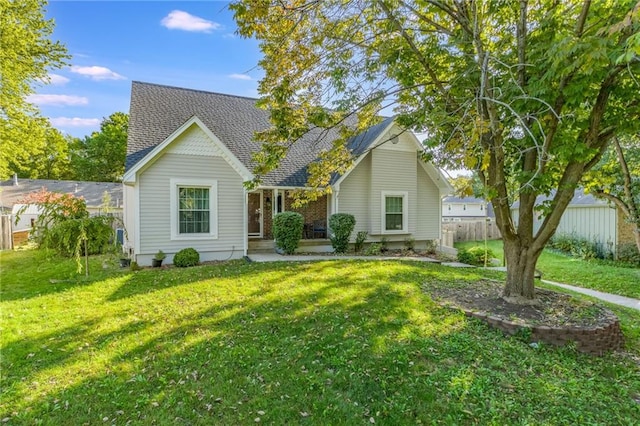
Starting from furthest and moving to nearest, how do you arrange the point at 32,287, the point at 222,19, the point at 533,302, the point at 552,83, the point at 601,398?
the point at 32,287 < the point at 222,19 < the point at 533,302 < the point at 552,83 < the point at 601,398

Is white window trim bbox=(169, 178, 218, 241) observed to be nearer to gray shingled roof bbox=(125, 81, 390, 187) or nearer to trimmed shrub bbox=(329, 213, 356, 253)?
gray shingled roof bbox=(125, 81, 390, 187)

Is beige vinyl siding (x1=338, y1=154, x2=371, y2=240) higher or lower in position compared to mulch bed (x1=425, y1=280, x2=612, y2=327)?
higher

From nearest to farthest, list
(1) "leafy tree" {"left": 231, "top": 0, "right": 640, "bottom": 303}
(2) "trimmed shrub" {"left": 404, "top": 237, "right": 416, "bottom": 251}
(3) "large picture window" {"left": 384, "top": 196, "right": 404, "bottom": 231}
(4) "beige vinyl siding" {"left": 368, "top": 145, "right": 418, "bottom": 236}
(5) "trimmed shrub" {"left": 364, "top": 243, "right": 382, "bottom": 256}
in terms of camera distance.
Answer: (1) "leafy tree" {"left": 231, "top": 0, "right": 640, "bottom": 303} → (5) "trimmed shrub" {"left": 364, "top": 243, "right": 382, "bottom": 256} → (4) "beige vinyl siding" {"left": 368, "top": 145, "right": 418, "bottom": 236} → (3) "large picture window" {"left": 384, "top": 196, "right": 404, "bottom": 231} → (2) "trimmed shrub" {"left": 404, "top": 237, "right": 416, "bottom": 251}

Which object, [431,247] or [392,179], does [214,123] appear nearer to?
[392,179]

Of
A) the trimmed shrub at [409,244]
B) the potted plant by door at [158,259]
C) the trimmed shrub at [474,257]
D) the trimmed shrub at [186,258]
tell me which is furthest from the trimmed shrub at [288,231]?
the trimmed shrub at [474,257]

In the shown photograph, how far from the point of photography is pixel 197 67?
10.9 meters

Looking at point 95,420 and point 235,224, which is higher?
point 235,224

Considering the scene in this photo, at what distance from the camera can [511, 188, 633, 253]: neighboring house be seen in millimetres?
14766

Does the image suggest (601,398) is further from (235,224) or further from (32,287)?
(32,287)

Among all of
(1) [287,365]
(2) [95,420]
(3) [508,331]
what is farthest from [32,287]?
(3) [508,331]

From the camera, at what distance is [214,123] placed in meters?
14.3

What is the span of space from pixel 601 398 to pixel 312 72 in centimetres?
694

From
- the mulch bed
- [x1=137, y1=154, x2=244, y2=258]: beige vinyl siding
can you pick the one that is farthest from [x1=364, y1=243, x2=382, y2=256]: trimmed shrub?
the mulch bed

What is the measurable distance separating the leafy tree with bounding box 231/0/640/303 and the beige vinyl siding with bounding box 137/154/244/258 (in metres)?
4.66
